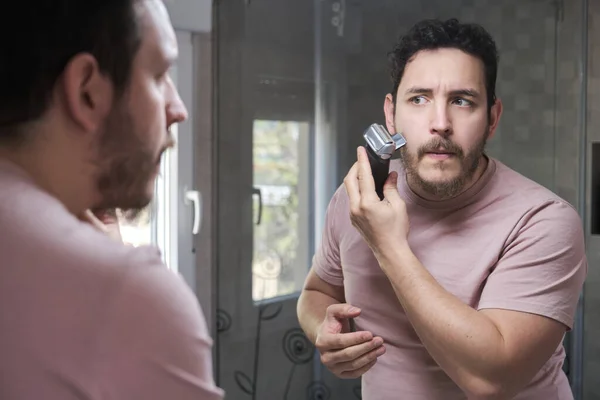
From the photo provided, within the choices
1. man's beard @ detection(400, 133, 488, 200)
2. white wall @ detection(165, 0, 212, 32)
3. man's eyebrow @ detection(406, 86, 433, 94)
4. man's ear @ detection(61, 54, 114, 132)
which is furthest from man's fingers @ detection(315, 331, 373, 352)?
white wall @ detection(165, 0, 212, 32)

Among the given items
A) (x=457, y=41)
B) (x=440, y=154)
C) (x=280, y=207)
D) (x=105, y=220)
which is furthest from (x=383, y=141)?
(x=280, y=207)

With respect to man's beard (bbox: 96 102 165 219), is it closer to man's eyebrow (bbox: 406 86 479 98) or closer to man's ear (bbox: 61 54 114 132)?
man's ear (bbox: 61 54 114 132)

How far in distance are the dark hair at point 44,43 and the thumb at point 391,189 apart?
57 centimetres

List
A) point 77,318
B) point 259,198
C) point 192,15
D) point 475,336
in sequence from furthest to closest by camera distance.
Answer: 1. point 259,198
2. point 192,15
3. point 475,336
4. point 77,318

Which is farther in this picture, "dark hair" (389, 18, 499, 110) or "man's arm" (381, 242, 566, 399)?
"dark hair" (389, 18, 499, 110)

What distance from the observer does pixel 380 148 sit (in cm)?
89

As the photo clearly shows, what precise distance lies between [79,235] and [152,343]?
78 millimetres

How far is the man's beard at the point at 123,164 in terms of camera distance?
1.34 ft

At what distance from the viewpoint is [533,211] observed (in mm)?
894

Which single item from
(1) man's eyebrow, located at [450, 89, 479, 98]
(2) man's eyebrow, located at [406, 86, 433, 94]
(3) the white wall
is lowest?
(1) man's eyebrow, located at [450, 89, 479, 98]

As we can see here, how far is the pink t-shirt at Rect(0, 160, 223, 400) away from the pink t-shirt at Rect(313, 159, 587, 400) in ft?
1.91

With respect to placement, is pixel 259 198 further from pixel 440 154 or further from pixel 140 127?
pixel 140 127

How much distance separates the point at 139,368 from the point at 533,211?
68 cm

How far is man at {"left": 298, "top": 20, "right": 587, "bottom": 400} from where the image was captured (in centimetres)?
82
